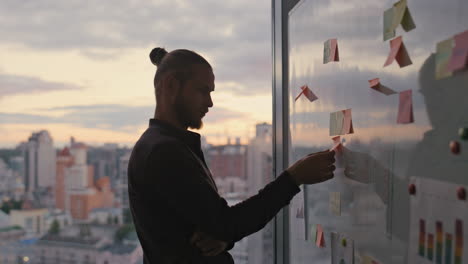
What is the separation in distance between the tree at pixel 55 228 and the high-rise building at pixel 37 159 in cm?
20

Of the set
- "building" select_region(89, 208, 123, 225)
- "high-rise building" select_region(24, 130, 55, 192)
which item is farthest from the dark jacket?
"high-rise building" select_region(24, 130, 55, 192)

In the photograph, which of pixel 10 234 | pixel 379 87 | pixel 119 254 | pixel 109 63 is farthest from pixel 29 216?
pixel 379 87

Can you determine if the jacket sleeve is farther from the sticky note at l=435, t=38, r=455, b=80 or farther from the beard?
the sticky note at l=435, t=38, r=455, b=80

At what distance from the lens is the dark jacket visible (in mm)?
1087

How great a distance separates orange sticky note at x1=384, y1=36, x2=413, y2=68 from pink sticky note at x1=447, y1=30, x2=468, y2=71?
0.14 metres

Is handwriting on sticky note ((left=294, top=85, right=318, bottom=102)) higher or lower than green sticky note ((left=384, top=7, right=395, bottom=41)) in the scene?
lower

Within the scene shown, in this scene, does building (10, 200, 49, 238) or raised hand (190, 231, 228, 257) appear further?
building (10, 200, 49, 238)

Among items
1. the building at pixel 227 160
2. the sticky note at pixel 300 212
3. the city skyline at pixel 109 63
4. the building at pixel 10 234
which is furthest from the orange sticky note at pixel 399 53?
the building at pixel 10 234

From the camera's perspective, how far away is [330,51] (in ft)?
4.40

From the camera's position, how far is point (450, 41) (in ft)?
2.58

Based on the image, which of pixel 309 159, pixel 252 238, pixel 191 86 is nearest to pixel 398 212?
pixel 309 159

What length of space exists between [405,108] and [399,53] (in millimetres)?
117

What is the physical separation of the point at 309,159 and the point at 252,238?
1224 millimetres

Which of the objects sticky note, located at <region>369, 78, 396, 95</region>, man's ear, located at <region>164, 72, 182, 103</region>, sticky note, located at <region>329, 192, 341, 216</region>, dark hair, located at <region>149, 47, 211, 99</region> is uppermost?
dark hair, located at <region>149, 47, 211, 99</region>
